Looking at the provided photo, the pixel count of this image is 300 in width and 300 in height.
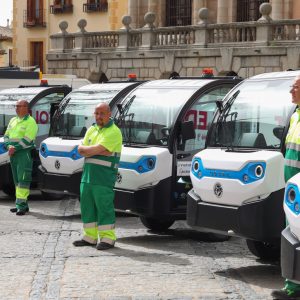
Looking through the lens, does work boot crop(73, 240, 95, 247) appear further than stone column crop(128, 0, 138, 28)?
No

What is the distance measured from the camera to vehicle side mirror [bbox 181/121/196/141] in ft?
41.0

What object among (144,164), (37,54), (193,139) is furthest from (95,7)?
(144,164)

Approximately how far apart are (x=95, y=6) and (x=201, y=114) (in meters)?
33.7

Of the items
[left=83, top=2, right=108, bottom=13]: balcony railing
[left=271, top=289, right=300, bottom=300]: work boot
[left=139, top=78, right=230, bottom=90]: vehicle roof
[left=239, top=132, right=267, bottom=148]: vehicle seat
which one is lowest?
[left=271, top=289, right=300, bottom=300]: work boot

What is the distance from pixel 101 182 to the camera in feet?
39.0

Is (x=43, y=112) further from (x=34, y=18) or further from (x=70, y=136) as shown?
(x=34, y=18)

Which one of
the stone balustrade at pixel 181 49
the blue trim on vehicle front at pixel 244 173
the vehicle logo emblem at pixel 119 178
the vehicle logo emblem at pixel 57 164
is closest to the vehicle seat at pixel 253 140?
the blue trim on vehicle front at pixel 244 173

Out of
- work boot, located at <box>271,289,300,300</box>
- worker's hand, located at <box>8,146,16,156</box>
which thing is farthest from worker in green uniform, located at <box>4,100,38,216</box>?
work boot, located at <box>271,289,300,300</box>

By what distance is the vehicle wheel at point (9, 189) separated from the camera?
61.7 ft

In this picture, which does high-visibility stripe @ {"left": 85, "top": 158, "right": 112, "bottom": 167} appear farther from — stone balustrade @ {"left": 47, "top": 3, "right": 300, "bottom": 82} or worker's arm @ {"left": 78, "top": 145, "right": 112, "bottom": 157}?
stone balustrade @ {"left": 47, "top": 3, "right": 300, "bottom": 82}

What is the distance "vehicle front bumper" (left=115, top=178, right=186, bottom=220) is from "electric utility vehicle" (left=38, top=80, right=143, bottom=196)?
2286 mm

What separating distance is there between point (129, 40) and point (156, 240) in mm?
25204

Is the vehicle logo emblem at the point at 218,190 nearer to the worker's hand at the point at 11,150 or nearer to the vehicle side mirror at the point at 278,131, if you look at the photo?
the vehicle side mirror at the point at 278,131

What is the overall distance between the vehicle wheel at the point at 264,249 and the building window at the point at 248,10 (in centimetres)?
2889
